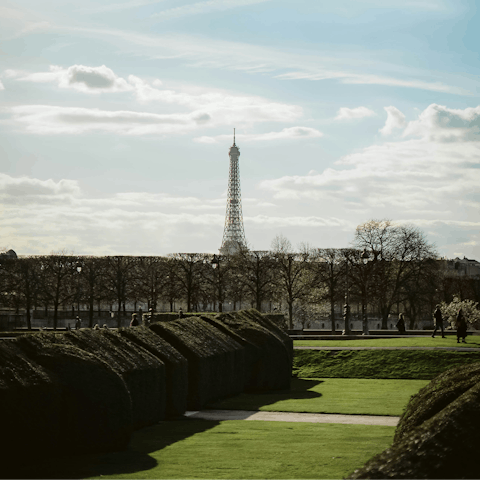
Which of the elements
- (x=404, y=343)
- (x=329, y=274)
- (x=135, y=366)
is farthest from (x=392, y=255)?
(x=135, y=366)

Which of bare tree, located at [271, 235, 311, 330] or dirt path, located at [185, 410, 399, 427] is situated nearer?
dirt path, located at [185, 410, 399, 427]

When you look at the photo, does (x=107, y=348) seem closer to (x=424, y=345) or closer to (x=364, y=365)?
(x=364, y=365)

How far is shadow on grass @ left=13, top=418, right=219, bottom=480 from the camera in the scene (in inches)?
381

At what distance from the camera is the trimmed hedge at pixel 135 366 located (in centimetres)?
1300

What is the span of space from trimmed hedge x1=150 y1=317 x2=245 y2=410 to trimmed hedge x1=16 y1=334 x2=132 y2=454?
5.80m

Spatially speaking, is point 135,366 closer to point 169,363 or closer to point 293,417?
point 169,363

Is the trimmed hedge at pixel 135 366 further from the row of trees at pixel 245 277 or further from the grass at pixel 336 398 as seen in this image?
the row of trees at pixel 245 277

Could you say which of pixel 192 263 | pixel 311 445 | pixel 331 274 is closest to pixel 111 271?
pixel 192 263

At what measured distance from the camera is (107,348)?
13.6m

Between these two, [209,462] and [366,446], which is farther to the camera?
[366,446]

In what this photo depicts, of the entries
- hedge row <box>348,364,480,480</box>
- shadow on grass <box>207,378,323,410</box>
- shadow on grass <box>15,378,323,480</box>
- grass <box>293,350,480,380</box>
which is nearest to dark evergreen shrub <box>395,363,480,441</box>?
hedge row <box>348,364,480,480</box>

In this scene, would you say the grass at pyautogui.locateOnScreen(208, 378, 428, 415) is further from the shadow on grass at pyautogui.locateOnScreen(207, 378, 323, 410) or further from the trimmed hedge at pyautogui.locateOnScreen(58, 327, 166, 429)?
the trimmed hedge at pyautogui.locateOnScreen(58, 327, 166, 429)

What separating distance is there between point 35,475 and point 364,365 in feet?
63.5

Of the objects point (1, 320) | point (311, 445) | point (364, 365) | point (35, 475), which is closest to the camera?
point (35, 475)
